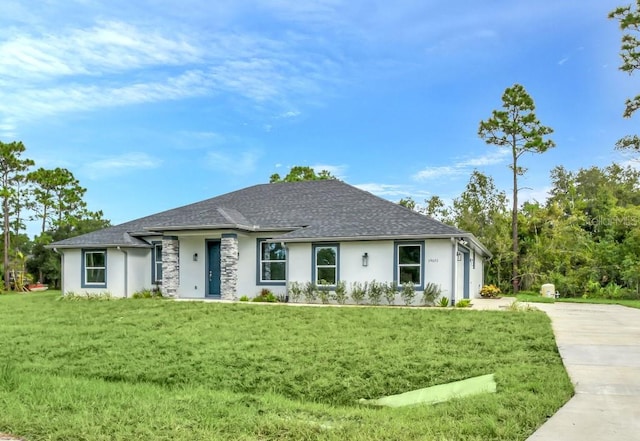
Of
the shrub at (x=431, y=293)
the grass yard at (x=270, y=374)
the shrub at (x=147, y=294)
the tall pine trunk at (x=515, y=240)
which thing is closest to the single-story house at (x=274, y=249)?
the shrub at (x=431, y=293)

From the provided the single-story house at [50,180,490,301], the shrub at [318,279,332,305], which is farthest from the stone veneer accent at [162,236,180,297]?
the shrub at [318,279,332,305]

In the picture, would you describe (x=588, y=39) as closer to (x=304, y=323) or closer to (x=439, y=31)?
(x=439, y=31)

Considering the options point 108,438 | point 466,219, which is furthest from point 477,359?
point 466,219

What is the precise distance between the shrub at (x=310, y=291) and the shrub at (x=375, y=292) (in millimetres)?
1942

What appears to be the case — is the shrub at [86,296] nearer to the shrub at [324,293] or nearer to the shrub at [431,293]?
the shrub at [324,293]

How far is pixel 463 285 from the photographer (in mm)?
19328

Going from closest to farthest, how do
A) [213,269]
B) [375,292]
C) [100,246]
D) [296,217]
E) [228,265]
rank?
[375,292], [228,265], [213,269], [296,217], [100,246]

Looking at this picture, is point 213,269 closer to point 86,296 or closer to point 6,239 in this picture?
point 86,296

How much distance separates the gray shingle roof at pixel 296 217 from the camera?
17.1 metres

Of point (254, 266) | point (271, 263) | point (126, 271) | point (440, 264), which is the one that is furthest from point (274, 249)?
point (440, 264)

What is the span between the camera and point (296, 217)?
64.5 feet

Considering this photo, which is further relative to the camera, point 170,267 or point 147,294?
point 147,294

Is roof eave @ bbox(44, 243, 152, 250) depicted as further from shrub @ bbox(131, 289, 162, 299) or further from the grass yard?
the grass yard

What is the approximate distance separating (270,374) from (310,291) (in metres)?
10.3
